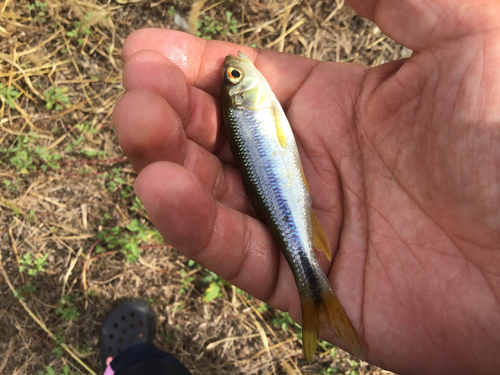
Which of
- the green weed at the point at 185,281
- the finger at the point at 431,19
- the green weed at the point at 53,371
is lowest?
the green weed at the point at 53,371

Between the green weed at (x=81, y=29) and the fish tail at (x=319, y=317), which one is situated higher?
the green weed at (x=81, y=29)

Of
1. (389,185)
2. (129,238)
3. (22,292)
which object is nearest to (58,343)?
(22,292)

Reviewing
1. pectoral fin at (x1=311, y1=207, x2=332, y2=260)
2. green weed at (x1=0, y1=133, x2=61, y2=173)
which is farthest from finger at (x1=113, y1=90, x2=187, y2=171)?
green weed at (x1=0, y1=133, x2=61, y2=173)

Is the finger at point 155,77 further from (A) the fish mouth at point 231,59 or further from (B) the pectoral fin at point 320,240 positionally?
(B) the pectoral fin at point 320,240

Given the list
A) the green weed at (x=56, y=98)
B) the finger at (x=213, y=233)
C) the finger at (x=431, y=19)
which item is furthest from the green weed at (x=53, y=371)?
the finger at (x=431, y=19)

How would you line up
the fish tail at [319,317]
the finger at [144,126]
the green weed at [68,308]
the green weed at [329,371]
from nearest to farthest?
the finger at [144,126], the fish tail at [319,317], the green weed at [329,371], the green weed at [68,308]
